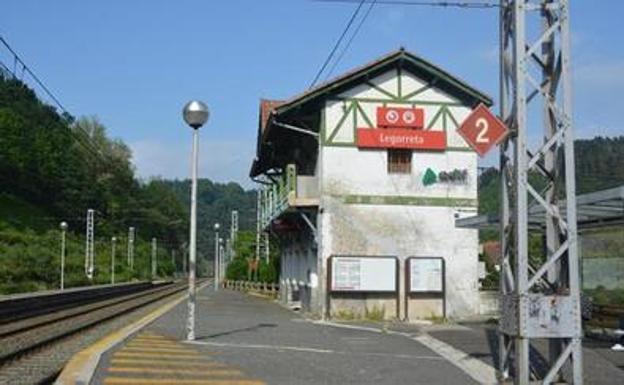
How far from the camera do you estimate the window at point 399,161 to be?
29141 millimetres

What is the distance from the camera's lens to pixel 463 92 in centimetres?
2944

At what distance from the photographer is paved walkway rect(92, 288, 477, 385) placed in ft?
40.3

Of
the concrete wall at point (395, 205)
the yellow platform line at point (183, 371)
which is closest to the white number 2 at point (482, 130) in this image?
the yellow platform line at point (183, 371)

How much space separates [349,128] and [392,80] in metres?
2.20

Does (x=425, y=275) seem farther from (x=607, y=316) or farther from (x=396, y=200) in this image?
(x=607, y=316)

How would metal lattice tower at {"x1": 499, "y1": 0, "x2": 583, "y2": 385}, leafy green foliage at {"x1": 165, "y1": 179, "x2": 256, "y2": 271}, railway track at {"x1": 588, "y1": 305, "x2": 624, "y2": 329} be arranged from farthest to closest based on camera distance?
Answer: 1. leafy green foliage at {"x1": 165, "y1": 179, "x2": 256, "y2": 271}
2. railway track at {"x1": 588, "y1": 305, "x2": 624, "y2": 329}
3. metal lattice tower at {"x1": 499, "y1": 0, "x2": 583, "y2": 385}

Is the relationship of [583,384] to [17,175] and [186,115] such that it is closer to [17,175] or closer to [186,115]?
[186,115]

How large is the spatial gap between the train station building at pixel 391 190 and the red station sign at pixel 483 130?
1642 cm

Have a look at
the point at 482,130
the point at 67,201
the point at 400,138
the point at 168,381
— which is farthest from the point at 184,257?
the point at 482,130

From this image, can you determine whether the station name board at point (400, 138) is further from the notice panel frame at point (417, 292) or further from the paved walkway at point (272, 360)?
the paved walkway at point (272, 360)

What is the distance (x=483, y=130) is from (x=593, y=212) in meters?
4.83

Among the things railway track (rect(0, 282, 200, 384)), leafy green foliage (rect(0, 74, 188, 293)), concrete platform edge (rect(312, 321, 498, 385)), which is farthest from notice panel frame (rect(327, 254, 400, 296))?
leafy green foliage (rect(0, 74, 188, 293))

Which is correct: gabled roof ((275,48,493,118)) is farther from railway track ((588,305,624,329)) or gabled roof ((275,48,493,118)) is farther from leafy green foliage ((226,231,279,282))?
leafy green foliage ((226,231,279,282))

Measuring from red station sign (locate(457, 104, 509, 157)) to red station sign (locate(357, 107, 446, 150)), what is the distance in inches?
678
